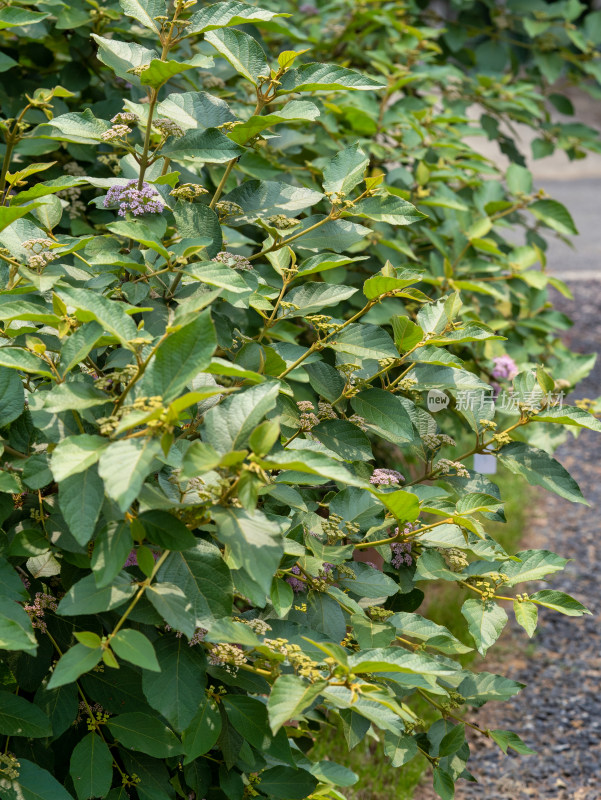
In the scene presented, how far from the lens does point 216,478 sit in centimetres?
90

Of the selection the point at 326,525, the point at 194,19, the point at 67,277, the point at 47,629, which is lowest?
the point at 47,629

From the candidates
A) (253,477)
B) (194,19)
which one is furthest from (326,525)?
(194,19)

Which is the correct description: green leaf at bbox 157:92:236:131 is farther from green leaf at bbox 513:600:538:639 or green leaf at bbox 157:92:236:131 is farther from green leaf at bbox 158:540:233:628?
green leaf at bbox 513:600:538:639

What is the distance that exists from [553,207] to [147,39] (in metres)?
1.21

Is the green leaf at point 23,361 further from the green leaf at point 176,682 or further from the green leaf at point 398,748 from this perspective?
the green leaf at point 398,748

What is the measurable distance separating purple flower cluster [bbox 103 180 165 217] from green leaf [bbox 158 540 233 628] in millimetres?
479

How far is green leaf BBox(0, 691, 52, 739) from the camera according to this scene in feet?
3.13

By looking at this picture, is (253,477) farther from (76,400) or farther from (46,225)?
(46,225)

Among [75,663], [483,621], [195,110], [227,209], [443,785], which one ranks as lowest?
[443,785]

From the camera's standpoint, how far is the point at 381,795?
2154 millimetres

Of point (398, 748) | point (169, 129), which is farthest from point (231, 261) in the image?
point (398, 748)

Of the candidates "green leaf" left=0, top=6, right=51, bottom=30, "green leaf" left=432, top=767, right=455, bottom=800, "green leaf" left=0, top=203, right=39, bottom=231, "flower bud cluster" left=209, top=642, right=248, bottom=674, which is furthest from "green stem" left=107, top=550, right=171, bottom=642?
"green leaf" left=0, top=6, right=51, bottom=30

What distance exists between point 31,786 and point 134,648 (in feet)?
0.86

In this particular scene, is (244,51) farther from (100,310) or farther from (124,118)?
(100,310)
